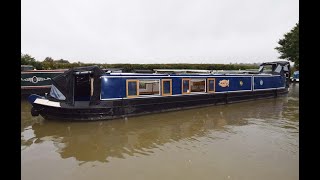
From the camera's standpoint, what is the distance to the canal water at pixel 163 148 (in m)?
5.39

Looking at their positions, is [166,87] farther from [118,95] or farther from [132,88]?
[118,95]

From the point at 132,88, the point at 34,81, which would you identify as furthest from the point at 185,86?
the point at 34,81

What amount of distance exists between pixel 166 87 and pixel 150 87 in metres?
1.30

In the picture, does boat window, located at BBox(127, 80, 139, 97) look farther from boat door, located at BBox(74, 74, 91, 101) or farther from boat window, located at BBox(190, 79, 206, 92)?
boat window, located at BBox(190, 79, 206, 92)

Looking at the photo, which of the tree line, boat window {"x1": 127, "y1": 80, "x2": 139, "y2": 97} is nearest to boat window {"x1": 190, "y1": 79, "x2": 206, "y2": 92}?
boat window {"x1": 127, "y1": 80, "x2": 139, "y2": 97}

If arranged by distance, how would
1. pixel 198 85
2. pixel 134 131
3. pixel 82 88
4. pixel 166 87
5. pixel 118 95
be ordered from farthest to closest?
pixel 198 85
pixel 166 87
pixel 82 88
pixel 118 95
pixel 134 131

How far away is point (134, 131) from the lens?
27.6 feet

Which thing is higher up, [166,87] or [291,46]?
[291,46]

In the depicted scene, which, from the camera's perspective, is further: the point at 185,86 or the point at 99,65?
the point at 99,65

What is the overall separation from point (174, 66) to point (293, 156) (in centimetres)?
2245

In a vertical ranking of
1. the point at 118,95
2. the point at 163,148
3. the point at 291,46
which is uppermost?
the point at 291,46

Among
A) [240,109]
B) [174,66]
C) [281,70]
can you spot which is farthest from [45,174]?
[174,66]

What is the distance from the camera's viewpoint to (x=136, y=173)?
5.33m

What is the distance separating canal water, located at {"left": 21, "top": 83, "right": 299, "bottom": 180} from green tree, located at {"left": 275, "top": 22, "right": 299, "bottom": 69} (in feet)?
78.7
